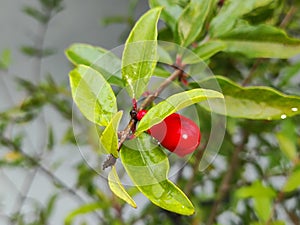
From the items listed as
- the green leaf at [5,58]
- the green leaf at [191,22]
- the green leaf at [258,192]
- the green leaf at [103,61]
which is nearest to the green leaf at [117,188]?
the green leaf at [103,61]

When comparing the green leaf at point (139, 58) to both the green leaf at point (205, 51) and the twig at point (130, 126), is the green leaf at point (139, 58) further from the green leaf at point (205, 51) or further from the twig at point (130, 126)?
the green leaf at point (205, 51)

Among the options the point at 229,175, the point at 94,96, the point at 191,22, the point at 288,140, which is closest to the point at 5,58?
the point at 229,175

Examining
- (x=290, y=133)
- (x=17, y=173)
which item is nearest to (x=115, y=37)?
(x=17, y=173)

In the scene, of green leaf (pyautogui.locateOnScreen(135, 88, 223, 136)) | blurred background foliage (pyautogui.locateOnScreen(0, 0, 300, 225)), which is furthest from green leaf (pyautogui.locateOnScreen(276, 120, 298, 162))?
green leaf (pyautogui.locateOnScreen(135, 88, 223, 136))

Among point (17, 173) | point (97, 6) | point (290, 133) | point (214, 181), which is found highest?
point (290, 133)

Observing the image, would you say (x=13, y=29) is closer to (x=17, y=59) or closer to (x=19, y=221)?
(x=17, y=59)

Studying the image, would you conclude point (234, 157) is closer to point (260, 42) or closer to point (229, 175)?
point (229, 175)
